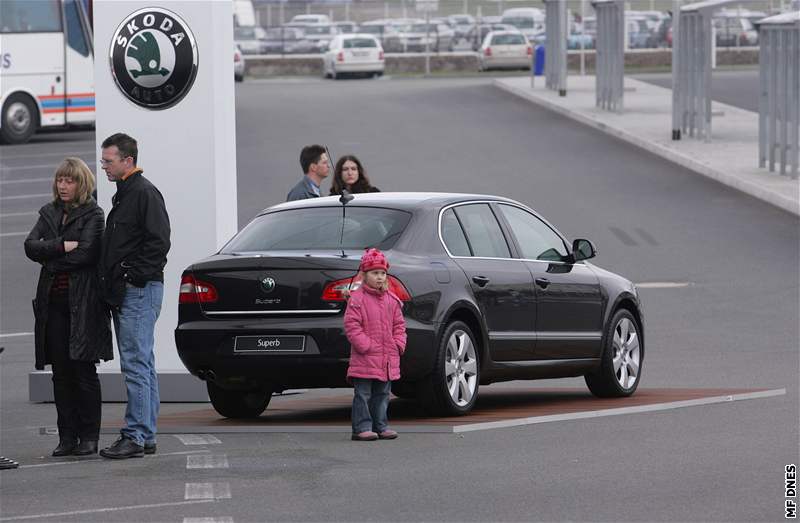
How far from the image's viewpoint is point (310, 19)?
3105 inches

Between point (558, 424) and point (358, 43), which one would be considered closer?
point (558, 424)

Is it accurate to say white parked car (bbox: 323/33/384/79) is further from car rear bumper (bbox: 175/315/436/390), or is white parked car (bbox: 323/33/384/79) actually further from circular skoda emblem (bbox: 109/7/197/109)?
car rear bumper (bbox: 175/315/436/390)

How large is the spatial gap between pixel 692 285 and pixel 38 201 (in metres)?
13.7

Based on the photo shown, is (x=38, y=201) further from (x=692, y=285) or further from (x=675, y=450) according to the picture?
(x=675, y=450)

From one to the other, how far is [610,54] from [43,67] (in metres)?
13.4

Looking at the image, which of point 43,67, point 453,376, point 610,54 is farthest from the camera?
point 610,54

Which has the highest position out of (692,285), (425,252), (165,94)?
(165,94)

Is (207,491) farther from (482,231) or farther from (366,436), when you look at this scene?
(482,231)

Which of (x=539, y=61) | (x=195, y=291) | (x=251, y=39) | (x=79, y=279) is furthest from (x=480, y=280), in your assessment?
(x=251, y=39)

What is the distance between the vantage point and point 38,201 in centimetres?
3042

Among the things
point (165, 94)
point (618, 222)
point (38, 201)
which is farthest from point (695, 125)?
point (165, 94)

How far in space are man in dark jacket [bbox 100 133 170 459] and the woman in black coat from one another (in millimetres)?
134

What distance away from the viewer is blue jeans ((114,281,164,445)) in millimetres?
10102

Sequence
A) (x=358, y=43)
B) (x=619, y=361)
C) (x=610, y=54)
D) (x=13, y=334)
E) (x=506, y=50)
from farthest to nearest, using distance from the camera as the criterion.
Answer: (x=506, y=50), (x=358, y=43), (x=610, y=54), (x=13, y=334), (x=619, y=361)
